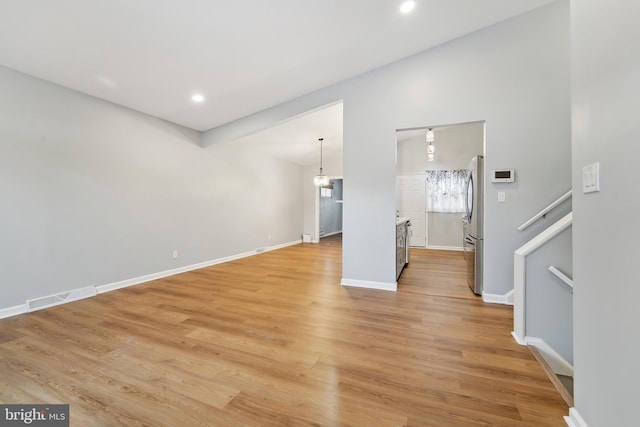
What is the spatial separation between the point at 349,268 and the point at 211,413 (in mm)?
2599

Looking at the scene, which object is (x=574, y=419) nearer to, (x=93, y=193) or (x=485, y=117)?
(x=485, y=117)

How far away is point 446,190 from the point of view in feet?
22.7

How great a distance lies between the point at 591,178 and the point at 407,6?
241 cm

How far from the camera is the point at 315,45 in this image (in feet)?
9.43

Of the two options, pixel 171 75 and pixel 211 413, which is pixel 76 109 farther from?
pixel 211 413

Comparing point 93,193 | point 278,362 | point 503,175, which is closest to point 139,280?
point 93,193

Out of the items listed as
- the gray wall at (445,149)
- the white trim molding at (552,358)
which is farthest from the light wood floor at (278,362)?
the gray wall at (445,149)

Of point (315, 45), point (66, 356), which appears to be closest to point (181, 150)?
point (315, 45)

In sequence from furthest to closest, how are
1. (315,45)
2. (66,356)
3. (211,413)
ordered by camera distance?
(315,45), (66,356), (211,413)

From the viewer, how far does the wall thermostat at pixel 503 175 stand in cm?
302

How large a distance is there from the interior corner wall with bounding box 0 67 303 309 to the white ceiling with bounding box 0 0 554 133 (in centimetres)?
38

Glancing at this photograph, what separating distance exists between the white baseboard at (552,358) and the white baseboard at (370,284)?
1.57 metres

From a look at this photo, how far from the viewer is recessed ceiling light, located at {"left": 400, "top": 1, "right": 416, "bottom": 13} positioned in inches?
99.6

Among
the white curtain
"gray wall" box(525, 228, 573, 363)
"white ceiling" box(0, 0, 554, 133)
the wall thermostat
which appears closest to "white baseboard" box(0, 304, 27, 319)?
"white ceiling" box(0, 0, 554, 133)
